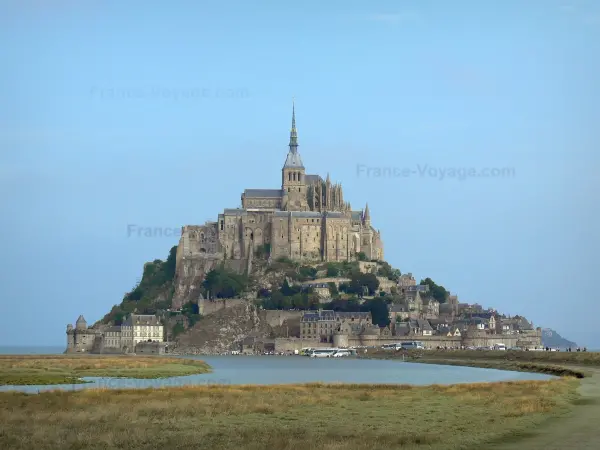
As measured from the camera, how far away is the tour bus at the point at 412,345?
15260cm

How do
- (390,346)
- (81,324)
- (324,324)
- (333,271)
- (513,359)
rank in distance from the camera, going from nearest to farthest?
(513,359), (390,346), (324,324), (333,271), (81,324)

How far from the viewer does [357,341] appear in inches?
6334

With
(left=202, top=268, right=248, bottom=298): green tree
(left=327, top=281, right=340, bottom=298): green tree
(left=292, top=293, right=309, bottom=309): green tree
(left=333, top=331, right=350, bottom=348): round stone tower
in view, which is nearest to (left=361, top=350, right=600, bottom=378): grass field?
(left=333, top=331, right=350, bottom=348): round stone tower

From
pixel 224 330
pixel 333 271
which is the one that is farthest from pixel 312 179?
pixel 224 330

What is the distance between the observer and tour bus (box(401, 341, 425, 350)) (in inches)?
6008

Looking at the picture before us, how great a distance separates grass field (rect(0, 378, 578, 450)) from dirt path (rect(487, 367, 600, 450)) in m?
0.81

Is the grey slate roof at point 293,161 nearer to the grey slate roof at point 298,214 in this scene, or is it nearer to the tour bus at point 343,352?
the grey slate roof at point 298,214

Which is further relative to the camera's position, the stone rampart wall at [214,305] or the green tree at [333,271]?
the green tree at [333,271]

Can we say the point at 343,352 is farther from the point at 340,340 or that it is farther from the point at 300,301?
the point at 300,301

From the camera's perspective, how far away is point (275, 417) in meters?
43.3

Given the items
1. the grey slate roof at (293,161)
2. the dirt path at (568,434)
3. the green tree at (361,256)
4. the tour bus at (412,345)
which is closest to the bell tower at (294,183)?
the grey slate roof at (293,161)

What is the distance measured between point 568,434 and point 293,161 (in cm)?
15445

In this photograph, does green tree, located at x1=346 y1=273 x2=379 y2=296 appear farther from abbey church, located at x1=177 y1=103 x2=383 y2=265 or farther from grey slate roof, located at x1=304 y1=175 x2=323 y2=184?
grey slate roof, located at x1=304 y1=175 x2=323 y2=184

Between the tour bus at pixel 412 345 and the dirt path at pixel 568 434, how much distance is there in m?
106
